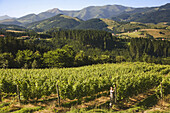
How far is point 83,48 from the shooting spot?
5689 inches

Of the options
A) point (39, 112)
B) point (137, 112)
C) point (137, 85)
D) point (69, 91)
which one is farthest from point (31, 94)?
point (137, 85)

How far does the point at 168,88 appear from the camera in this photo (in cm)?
1817

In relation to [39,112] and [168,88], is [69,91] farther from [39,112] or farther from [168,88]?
[168,88]

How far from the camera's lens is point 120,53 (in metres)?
149

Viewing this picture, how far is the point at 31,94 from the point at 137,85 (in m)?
14.6

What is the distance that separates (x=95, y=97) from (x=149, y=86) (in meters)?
9.50

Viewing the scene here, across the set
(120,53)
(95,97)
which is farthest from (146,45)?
(95,97)

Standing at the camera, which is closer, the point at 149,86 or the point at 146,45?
the point at 149,86

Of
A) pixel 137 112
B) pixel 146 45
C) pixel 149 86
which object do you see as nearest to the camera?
pixel 137 112

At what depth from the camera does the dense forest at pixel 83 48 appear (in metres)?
69.6

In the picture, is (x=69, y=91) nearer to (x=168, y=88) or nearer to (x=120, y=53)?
(x=168, y=88)

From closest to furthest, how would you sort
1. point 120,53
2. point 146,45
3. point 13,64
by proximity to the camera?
point 13,64
point 120,53
point 146,45

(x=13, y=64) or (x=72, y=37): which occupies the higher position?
(x=72, y=37)

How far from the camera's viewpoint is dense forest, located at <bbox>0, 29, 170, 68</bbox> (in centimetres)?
6956
